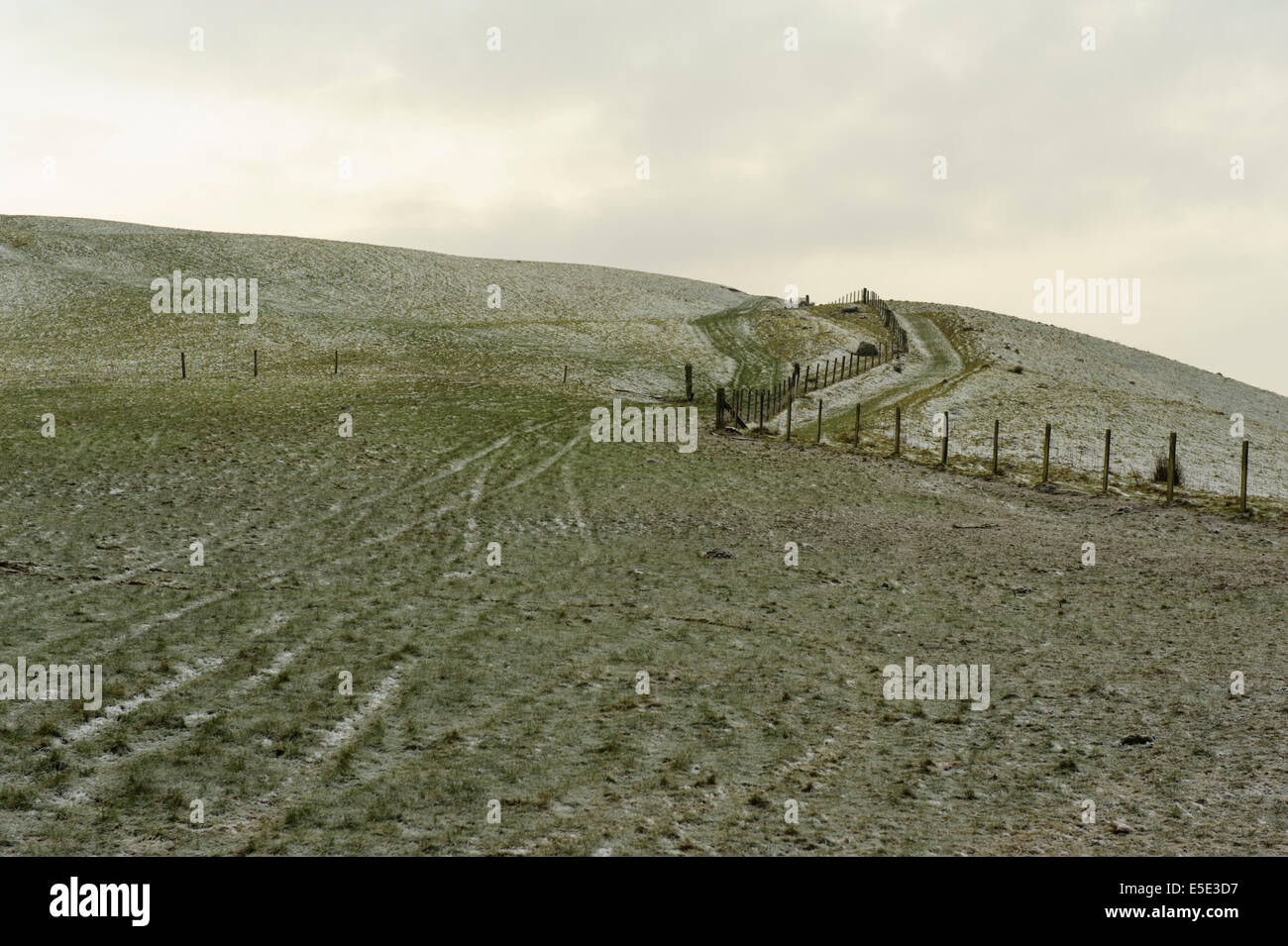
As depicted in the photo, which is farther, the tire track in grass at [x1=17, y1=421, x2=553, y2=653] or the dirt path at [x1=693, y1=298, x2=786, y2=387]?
the dirt path at [x1=693, y1=298, x2=786, y2=387]

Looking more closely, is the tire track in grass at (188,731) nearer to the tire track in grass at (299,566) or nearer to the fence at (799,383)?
the tire track in grass at (299,566)

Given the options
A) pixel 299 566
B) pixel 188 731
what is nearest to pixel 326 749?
pixel 188 731

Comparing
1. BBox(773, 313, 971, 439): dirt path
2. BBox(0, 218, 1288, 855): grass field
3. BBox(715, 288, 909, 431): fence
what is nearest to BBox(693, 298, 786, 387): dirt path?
BBox(715, 288, 909, 431): fence

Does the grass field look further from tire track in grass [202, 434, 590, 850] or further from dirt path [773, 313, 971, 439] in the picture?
dirt path [773, 313, 971, 439]

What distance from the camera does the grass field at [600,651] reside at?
8.22 m

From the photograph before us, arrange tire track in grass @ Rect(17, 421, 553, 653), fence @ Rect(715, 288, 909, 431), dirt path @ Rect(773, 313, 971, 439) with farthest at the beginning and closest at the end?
dirt path @ Rect(773, 313, 971, 439) < fence @ Rect(715, 288, 909, 431) < tire track in grass @ Rect(17, 421, 553, 653)

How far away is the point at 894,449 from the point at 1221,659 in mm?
24437

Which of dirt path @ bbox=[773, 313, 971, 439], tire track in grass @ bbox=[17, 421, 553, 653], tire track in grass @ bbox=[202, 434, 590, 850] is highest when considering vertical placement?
dirt path @ bbox=[773, 313, 971, 439]

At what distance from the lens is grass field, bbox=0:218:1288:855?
8.22 metres

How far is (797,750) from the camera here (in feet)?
32.7

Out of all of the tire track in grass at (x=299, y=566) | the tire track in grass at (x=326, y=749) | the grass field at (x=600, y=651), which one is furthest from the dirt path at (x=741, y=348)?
the tire track in grass at (x=326, y=749)

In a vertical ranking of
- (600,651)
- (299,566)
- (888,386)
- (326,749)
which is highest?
(888,386)

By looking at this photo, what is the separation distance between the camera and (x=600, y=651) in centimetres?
1361

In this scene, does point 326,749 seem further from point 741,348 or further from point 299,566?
point 741,348
